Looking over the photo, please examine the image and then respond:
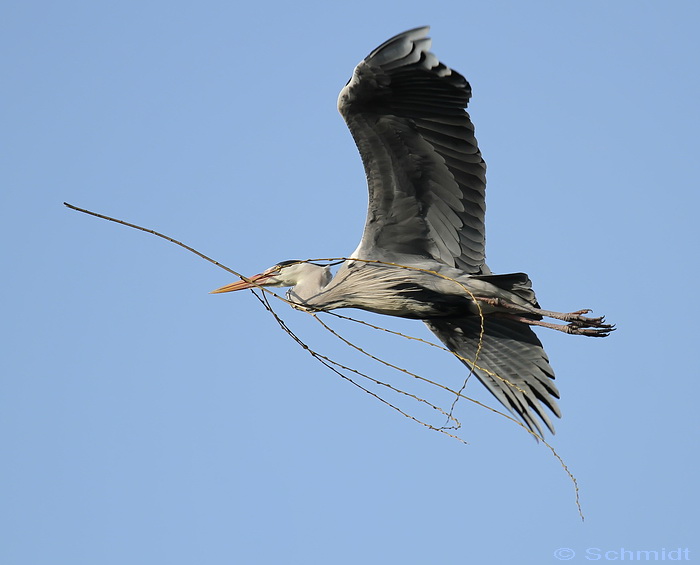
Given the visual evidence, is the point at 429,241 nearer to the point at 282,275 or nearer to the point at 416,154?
the point at 416,154

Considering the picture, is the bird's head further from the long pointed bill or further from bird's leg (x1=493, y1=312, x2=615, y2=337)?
bird's leg (x1=493, y1=312, x2=615, y2=337)

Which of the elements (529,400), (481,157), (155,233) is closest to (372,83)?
(481,157)

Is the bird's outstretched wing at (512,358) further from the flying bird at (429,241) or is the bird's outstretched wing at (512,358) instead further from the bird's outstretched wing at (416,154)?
the bird's outstretched wing at (416,154)

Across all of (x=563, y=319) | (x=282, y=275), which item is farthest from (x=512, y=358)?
(x=282, y=275)

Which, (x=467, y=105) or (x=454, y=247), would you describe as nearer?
(x=467, y=105)

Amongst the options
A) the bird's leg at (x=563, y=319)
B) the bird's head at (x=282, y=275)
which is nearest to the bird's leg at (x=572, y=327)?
the bird's leg at (x=563, y=319)

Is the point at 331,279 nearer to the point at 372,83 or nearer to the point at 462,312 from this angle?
the point at 462,312

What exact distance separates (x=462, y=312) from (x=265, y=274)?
1.82 meters

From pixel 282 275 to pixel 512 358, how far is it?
2.14 metres

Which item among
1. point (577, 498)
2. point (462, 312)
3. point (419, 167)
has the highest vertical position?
point (419, 167)

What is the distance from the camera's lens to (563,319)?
27.1 feet

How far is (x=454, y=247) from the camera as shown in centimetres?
849

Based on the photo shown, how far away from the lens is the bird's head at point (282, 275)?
29.3 feet

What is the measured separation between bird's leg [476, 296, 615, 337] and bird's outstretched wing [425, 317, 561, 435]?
42cm
